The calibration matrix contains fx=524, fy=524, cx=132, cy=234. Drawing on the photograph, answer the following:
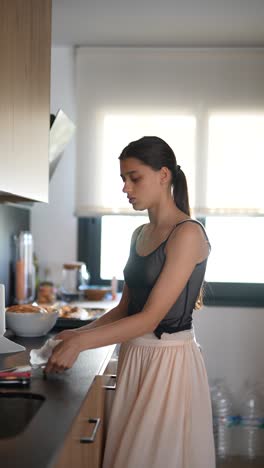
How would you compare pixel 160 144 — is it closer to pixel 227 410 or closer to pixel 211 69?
pixel 211 69

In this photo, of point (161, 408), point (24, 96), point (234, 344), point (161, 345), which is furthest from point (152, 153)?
point (234, 344)

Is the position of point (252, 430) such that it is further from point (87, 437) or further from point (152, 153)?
point (152, 153)

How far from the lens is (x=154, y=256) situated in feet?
4.53

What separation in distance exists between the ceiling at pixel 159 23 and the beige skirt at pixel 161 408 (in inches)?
59.9

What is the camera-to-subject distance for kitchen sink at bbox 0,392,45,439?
3.46 ft

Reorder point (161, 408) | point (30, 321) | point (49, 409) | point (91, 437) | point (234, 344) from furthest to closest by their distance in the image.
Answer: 1. point (234, 344)
2. point (30, 321)
3. point (161, 408)
4. point (91, 437)
5. point (49, 409)

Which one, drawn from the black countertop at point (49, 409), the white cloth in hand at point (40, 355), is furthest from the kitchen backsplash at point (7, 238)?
the white cloth in hand at point (40, 355)

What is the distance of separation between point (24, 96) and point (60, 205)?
150 cm

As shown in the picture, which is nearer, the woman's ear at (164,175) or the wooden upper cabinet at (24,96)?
the wooden upper cabinet at (24,96)

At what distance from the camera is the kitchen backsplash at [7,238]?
94.3 inches

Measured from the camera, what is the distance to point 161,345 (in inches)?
54.3

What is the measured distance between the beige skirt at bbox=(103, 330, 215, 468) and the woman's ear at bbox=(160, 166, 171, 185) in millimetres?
416

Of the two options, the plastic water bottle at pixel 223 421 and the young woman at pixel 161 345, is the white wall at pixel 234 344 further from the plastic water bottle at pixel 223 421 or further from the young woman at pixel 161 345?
the young woman at pixel 161 345

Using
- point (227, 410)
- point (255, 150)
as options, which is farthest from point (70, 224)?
point (227, 410)
